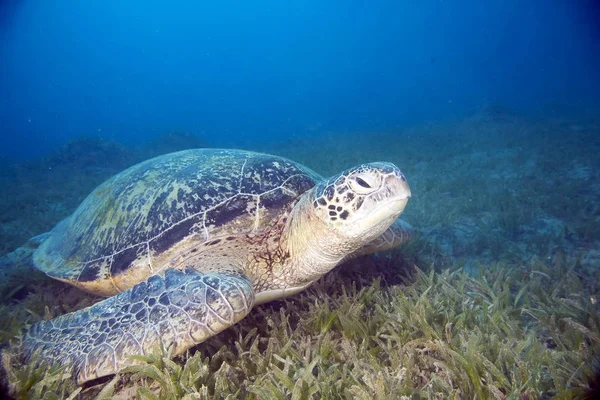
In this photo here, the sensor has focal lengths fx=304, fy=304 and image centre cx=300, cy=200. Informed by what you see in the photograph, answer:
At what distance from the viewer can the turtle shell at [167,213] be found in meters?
2.31

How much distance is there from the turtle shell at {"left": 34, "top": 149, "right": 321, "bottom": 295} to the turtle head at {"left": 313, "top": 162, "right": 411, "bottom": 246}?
2.13ft

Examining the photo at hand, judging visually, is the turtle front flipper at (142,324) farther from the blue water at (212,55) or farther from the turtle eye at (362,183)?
the blue water at (212,55)

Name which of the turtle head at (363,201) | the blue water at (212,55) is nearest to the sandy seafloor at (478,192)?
the turtle head at (363,201)

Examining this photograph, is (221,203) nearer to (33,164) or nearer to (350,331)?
(350,331)

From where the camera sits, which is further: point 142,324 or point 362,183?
point 362,183

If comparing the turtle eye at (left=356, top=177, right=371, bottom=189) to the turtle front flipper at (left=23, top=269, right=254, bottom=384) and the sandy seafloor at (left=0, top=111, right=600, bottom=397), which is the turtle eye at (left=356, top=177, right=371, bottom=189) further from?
the sandy seafloor at (left=0, top=111, right=600, bottom=397)

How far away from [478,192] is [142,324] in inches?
221

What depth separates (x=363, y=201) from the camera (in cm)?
185

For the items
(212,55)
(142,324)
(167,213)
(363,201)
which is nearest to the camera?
(142,324)

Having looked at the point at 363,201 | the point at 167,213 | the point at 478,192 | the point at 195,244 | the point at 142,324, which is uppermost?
the point at 363,201

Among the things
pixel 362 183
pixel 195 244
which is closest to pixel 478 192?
pixel 362 183

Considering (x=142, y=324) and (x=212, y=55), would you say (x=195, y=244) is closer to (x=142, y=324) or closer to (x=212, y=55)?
(x=142, y=324)

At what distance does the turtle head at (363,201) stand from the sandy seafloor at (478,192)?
3.83 feet

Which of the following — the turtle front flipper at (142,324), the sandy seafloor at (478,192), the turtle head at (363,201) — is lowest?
the sandy seafloor at (478,192)
